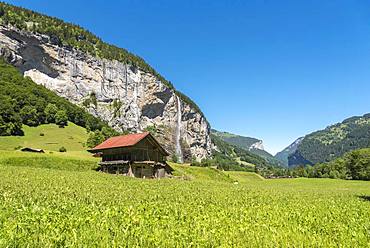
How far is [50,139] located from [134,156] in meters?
76.8

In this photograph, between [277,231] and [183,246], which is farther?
[277,231]

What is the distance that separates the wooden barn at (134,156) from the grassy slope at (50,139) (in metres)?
54.2

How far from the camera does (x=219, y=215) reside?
13.3m

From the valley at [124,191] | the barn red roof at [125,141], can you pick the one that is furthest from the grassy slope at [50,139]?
the barn red roof at [125,141]

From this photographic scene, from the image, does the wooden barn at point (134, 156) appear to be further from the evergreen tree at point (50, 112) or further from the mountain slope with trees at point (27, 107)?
the evergreen tree at point (50, 112)

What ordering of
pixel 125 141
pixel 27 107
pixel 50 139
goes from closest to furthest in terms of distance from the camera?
pixel 125 141 → pixel 50 139 → pixel 27 107

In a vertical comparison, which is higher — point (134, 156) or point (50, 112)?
point (50, 112)

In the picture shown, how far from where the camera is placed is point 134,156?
67.4 metres

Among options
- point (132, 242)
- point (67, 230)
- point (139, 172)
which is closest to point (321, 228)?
point (132, 242)

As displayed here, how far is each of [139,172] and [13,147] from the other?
61613 mm

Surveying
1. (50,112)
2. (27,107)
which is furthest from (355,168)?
(27,107)

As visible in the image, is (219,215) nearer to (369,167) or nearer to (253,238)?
(253,238)

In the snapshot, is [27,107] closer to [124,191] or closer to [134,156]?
[134,156]

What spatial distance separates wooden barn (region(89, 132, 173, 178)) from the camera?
67.1m
